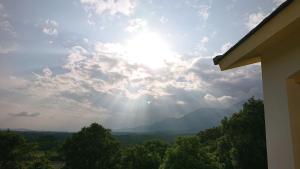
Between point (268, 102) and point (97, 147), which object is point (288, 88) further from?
point (97, 147)

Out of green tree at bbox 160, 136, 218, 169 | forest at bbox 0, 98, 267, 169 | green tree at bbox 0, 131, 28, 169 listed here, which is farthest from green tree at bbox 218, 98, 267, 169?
green tree at bbox 0, 131, 28, 169

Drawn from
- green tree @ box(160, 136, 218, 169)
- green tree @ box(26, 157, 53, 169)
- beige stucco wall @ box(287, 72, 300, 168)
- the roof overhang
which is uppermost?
the roof overhang

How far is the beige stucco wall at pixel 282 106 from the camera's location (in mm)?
3104

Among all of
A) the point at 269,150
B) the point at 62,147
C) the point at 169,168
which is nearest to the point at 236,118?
the point at 169,168

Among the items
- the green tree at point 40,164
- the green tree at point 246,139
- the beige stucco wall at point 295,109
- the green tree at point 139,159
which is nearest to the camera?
the beige stucco wall at point 295,109

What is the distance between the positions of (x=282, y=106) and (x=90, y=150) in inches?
1593

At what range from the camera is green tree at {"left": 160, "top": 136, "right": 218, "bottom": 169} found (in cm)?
3616

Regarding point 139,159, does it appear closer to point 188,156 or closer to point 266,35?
point 188,156

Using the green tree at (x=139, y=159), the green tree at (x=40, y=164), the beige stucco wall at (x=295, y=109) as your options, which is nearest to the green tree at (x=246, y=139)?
the green tree at (x=139, y=159)

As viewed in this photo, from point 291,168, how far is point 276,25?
1598mm

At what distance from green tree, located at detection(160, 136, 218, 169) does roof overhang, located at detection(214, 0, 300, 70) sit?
3367 centimetres

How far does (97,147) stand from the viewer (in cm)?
4147

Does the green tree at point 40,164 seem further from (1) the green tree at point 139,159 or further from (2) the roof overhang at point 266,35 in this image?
(2) the roof overhang at point 266,35

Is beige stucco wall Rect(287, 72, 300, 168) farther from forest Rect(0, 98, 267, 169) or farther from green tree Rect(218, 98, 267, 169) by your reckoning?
green tree Rect(218, 98, 267, 169)
